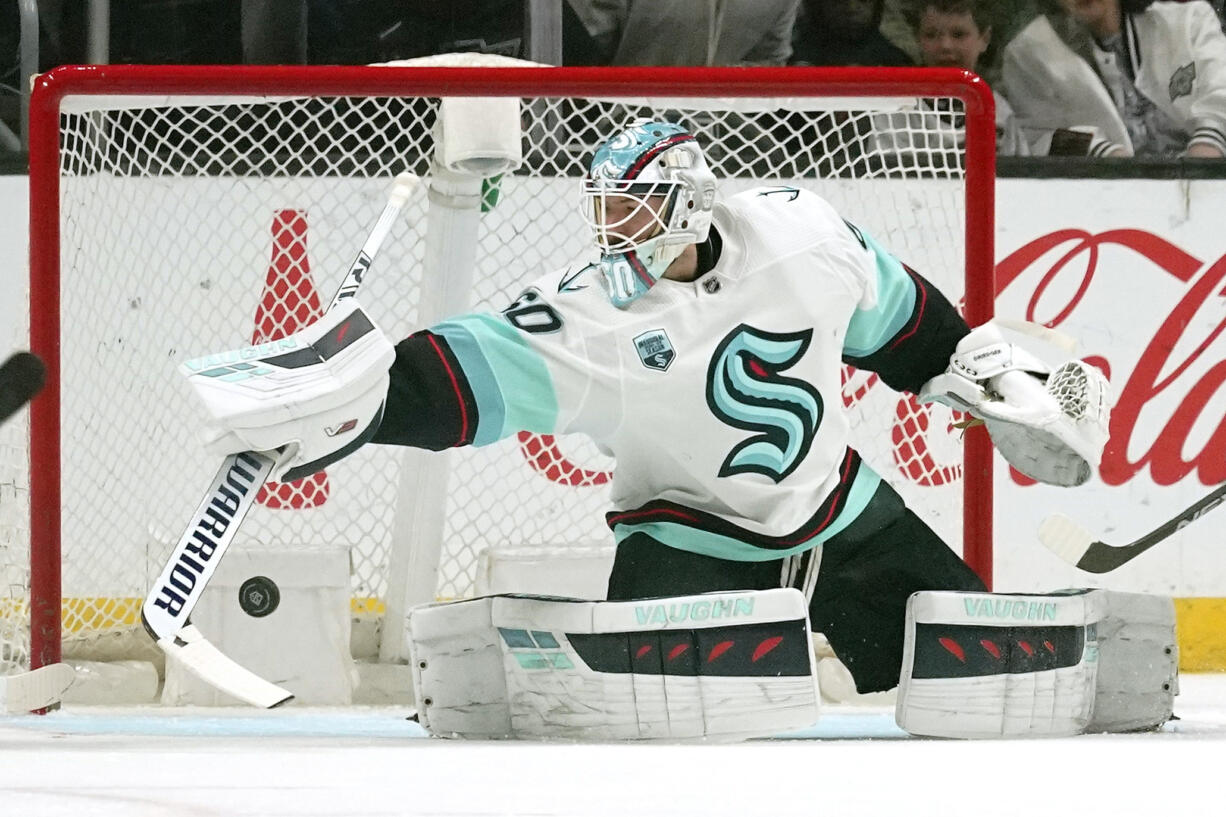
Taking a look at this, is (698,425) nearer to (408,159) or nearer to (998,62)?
(408,159)

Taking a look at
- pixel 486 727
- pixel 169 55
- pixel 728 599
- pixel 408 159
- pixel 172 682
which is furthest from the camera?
pixel 169 55

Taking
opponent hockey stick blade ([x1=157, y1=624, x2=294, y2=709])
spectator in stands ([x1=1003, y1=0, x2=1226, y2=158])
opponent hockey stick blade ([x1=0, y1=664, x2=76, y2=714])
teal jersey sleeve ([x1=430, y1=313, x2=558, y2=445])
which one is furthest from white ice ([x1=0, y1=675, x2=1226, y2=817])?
spectator in stands ([x1=1003, y1=0, x2=1226, y2=158])

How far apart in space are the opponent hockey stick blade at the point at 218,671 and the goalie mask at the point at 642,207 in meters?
0.68

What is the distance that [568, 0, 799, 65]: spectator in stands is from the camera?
3812 millimetres

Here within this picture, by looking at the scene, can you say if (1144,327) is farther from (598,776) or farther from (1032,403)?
(598,776)

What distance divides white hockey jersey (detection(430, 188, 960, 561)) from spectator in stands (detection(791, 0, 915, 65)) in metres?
1.65

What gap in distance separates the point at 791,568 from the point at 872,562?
0.12m

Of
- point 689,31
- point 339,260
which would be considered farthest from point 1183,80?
point 339,260

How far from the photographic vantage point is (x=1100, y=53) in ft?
12.8

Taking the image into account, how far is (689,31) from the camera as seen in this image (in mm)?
3857

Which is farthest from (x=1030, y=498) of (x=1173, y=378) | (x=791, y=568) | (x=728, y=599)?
(x=728, y=599)

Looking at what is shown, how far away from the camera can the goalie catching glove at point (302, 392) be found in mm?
1949

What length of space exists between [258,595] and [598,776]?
146cm

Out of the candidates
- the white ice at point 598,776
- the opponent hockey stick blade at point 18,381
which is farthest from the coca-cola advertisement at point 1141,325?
the opponent hockey stick blade at point 18,381
